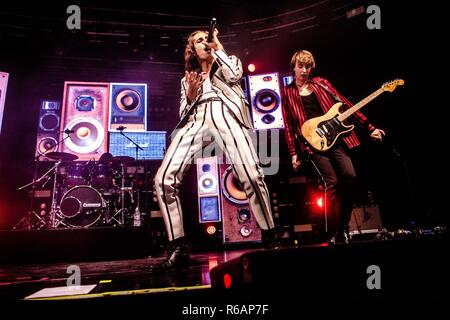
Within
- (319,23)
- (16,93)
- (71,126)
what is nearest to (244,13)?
(319,23)

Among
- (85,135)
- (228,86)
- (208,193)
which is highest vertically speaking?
(85,135)

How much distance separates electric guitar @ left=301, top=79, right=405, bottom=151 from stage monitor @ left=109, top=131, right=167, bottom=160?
16.3 ft

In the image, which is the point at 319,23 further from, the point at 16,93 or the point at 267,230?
the point at 16,93

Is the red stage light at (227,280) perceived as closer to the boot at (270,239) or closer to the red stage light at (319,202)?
the boot at (270,239)

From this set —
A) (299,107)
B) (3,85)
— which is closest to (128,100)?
(3,85)

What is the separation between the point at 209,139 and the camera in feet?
9.08

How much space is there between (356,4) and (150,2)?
4.50 metres

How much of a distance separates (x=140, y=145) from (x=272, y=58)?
4.25 metres

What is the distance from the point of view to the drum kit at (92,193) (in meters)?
6.71

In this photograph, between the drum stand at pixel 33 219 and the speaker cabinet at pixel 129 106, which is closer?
the drum stand at pixel 33 219

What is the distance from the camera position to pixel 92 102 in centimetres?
784

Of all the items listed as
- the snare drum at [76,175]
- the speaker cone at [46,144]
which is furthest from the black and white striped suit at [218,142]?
the speaker cone at [46,144]

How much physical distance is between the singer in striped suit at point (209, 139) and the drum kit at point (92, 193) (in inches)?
171

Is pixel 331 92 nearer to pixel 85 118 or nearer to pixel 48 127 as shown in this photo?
pixel 85 118
